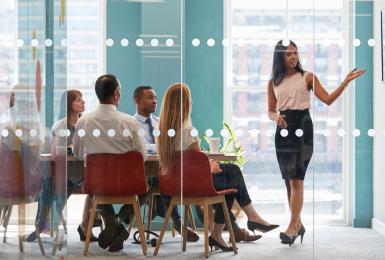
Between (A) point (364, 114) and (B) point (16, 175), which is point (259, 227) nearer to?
(A) point (364, 114)

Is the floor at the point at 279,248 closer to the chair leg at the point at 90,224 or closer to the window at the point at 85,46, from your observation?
the chair leg at the point at 90,224

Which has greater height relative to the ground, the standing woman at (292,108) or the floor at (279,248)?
the standing woman at (292,108)

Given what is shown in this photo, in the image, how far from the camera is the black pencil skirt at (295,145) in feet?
18.9

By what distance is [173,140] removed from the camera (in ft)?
18.9

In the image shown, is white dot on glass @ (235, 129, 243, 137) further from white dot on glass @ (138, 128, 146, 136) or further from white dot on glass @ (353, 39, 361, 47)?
white dot on glass @ (353, 39, 361, 47)

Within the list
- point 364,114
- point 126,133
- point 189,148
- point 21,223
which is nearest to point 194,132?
point 189,148

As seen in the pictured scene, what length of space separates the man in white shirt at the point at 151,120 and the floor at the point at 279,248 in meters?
0.08

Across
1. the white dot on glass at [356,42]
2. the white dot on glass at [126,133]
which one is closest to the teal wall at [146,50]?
the white dot on glass at [126,133]

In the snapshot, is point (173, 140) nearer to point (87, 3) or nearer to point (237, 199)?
point (237, 199)

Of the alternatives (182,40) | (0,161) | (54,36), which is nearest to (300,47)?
(182,40)

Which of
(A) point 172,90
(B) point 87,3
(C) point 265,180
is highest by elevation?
(B) point 87,3

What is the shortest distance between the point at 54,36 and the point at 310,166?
1.67m

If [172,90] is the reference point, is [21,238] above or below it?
below

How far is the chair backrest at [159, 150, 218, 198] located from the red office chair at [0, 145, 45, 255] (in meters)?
0.74
